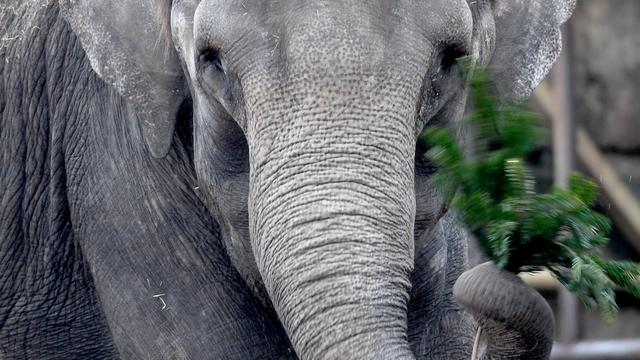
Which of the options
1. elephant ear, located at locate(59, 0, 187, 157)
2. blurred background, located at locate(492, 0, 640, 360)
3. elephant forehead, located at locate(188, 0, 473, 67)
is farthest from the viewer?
blurred background, located at locate(492, 0, 640, 360)

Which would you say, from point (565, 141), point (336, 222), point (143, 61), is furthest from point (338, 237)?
point (565, 141)

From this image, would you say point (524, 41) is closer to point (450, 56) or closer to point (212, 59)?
point (450, 56)

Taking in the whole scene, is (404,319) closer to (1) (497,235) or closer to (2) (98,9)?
(1) (497,235)

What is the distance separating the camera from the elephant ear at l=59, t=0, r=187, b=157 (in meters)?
4.74

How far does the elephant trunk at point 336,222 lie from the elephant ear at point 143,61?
0.59 m

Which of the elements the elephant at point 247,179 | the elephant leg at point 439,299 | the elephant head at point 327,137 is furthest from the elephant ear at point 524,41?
the elephant leg at point 439,299

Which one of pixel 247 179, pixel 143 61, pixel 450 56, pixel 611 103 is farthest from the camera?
pixel 611 103

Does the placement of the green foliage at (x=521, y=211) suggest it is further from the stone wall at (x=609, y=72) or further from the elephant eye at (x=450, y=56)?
the stone wall at (x=609, y=72)

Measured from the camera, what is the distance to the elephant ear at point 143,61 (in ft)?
15.5

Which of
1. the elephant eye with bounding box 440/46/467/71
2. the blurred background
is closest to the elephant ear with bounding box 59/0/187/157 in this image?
the elephant eye with bounding box 440/46/467/71

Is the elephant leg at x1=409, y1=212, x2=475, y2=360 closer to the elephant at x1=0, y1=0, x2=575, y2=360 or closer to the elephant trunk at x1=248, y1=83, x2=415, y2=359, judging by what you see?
the elephant at x1=0, y1=0, x2=575, y2=360

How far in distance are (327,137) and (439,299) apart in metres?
1.12

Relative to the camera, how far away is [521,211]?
3564 millimetres

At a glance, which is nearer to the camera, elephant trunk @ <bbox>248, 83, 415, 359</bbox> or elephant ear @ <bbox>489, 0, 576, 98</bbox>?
elephant trunk @ <bbox>248, 83, 415, 359</bbox>
